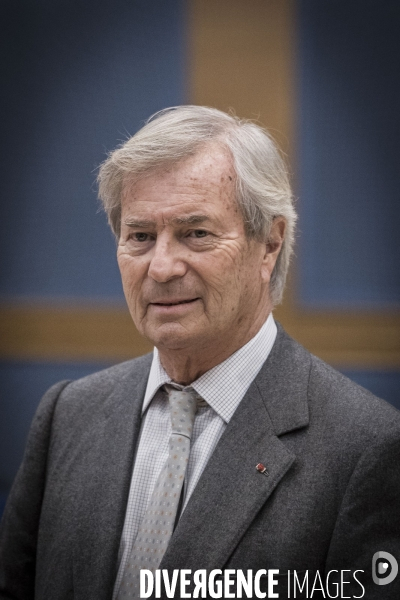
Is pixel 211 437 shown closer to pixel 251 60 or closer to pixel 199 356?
pixel 199 356

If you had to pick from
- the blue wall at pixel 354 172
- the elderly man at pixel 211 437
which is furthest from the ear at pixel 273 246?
the blue wall at pixel 354 172


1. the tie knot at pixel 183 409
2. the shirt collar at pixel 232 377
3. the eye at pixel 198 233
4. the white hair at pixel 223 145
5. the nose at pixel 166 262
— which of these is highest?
the white hair at pixel 223 145

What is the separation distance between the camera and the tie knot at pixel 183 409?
4.88 ft

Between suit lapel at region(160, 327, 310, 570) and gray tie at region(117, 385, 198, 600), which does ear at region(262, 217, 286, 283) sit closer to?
suit lapel at region(160, 327, 310, 570)

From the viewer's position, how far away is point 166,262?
144 cm

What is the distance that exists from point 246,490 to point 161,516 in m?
0.19

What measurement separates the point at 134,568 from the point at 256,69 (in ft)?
8.04

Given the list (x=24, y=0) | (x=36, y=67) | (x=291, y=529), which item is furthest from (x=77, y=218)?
(x=291, y=529)

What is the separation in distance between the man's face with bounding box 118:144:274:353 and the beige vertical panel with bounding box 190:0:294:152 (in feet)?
5.97

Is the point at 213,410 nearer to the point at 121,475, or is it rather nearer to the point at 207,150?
the point at 121,475

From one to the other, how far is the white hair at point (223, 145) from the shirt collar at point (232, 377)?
242 mm

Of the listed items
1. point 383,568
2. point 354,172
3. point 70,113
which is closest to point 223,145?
point 383,568

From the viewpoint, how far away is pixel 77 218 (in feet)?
11.0

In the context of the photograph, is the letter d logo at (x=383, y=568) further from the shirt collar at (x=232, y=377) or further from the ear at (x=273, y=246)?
the ear at (x=273, y=246)
